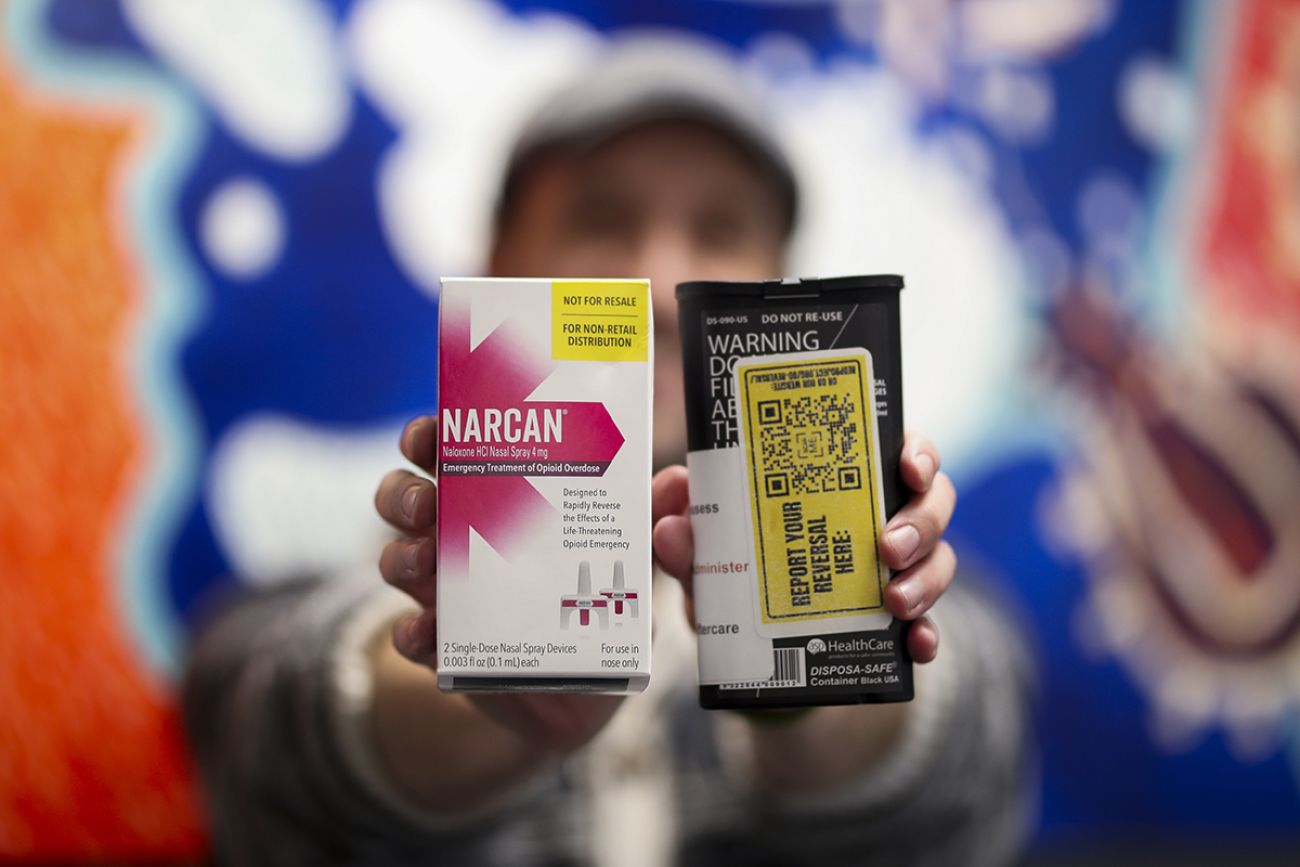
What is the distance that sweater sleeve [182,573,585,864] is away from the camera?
94 centimetres

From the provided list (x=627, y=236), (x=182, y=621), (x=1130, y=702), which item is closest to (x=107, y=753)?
(x=182, y=621)

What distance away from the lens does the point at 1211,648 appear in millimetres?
1580

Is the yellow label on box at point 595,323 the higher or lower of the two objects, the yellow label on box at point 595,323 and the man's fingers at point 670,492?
the higher

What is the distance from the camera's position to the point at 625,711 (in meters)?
1.21

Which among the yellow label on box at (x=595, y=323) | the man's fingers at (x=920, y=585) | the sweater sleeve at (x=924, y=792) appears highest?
the yellow label on box at (x=595, y=323)

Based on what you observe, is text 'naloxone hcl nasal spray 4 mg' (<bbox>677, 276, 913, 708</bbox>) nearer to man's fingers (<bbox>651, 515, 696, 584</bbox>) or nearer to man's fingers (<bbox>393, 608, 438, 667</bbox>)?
man's fingers (<bbox>651, 515, 696, 584</bbox>)

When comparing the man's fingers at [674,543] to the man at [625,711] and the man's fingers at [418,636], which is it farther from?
the man's fingers at [418,636]

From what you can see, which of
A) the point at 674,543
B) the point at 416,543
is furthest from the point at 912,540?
the point at 416,543

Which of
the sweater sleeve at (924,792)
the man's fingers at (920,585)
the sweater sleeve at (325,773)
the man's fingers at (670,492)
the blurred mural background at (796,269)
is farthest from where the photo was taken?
the blurred mural background at (796,269)

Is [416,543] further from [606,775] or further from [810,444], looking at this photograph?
[606,775]

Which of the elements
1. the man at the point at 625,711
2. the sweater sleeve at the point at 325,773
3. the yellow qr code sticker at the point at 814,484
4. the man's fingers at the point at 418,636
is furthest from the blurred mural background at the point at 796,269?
the yellow qr code sticker at the point at 814,484

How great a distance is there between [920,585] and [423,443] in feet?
0.99

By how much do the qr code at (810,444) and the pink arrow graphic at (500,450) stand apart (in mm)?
87

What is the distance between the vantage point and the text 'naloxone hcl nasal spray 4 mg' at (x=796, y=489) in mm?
634
